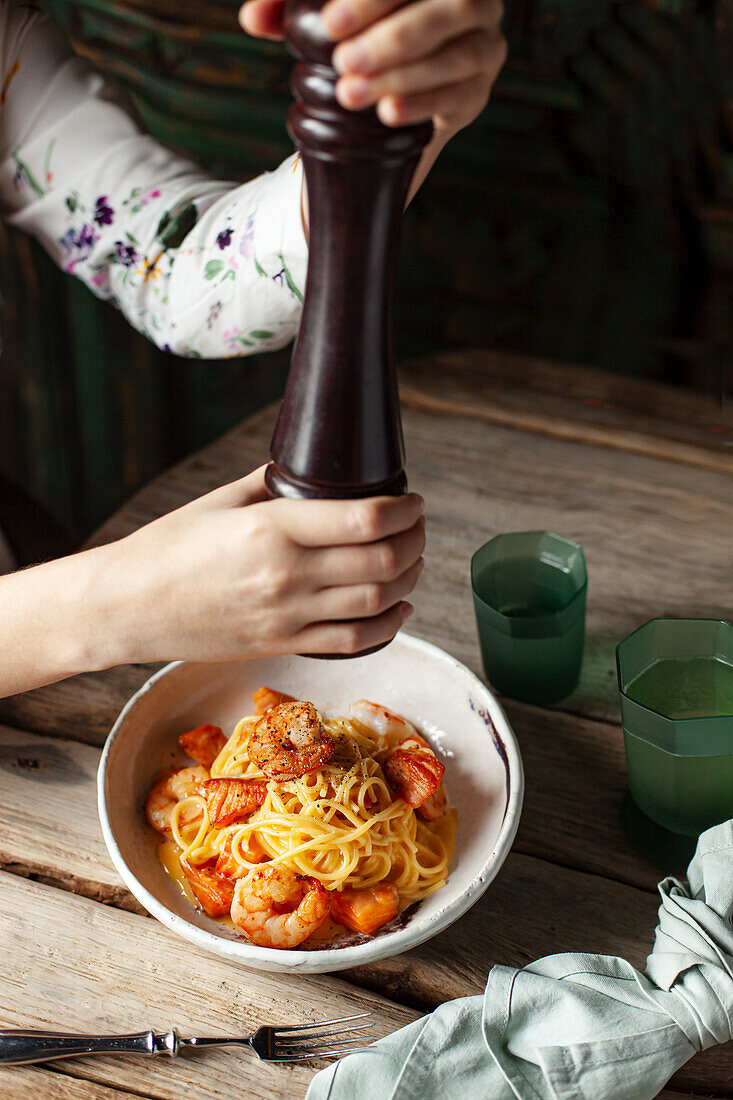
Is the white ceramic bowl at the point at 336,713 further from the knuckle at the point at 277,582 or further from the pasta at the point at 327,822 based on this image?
the knuckle at the point at 277,582

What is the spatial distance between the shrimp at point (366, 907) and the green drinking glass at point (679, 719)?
0.95ft

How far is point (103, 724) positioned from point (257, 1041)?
1.50 ft

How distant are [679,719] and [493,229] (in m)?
2.27

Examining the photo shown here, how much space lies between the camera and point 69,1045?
31.6 inches

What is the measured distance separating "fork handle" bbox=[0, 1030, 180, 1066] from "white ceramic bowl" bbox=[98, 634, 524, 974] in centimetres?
10

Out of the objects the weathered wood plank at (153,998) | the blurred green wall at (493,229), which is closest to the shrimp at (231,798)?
the weathered wood plank at (153,998)

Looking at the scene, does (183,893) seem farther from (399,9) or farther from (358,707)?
(399,9)

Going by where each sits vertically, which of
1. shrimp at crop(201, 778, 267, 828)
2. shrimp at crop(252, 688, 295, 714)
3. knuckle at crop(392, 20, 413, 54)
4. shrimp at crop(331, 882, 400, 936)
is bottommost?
shrimp at crop(331, 882, 400, 936)

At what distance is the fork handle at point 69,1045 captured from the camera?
802 millimetres

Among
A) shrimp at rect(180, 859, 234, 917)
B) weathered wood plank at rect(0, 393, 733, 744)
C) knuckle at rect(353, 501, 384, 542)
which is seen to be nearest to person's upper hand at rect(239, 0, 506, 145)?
knuckle at rect(353, 501, 384, 542)

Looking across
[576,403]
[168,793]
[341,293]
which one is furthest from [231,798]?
[576,403]

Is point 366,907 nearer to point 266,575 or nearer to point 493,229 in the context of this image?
point 266,575

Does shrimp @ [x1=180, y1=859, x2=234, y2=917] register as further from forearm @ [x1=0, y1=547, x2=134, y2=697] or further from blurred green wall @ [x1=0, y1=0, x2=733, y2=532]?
blurred green wall @ [x1=0, y1=0, x2=733, y2=532]

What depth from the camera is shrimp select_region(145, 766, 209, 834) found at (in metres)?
0.96
